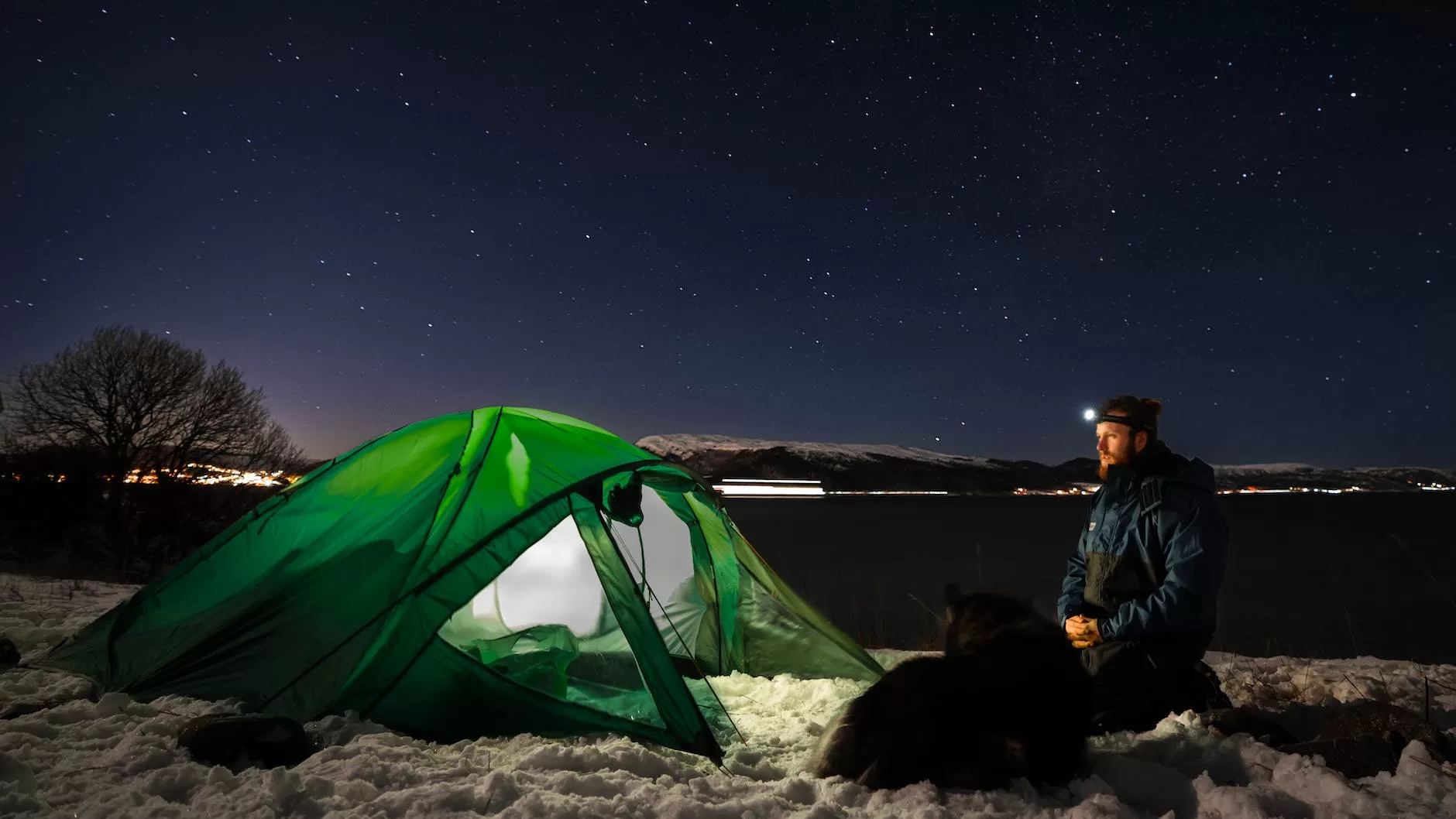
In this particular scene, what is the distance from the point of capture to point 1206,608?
11.7 ft

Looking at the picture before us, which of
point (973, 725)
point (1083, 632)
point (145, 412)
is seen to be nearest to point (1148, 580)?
point (1083, 632)

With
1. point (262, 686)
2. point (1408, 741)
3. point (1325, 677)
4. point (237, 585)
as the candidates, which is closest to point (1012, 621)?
point (1408, 741)

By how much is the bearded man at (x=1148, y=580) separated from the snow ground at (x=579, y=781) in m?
0.27

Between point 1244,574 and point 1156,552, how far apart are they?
3035 cm

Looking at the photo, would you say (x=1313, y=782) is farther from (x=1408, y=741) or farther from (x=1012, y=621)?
(x=1012, y=621)

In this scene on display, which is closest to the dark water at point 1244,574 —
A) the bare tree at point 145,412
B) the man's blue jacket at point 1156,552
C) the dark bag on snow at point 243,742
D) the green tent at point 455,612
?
the man's blue jacket at point 1156,552

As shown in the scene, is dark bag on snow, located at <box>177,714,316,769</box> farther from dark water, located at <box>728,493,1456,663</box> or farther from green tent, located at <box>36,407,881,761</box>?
dark water, located at <box>728,493,1456,663</box>

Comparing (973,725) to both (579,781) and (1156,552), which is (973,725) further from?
(1156,552)

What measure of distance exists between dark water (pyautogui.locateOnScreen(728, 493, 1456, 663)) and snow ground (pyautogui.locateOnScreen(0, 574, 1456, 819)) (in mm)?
1753

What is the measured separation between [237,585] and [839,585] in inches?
871

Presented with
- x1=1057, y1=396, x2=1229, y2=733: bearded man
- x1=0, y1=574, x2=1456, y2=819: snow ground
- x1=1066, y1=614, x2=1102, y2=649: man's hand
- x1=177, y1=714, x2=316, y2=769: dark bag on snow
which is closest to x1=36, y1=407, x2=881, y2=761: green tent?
x1=0, y1=574, x2=1456, y2=819: snow ground

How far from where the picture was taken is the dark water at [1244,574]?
43.5 ft

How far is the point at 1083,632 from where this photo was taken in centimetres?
389

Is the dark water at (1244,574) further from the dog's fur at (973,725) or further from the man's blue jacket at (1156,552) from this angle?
the dog's fur at (973,725)
